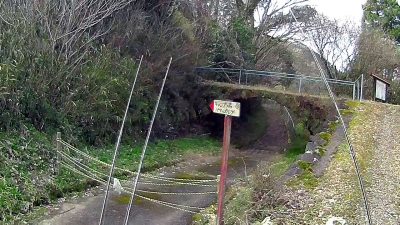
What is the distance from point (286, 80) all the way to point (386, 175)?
8.44 metres

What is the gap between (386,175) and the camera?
732 centimetres

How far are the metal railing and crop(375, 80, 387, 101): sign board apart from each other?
17.9 inches

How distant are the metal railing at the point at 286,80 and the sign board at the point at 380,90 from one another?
17.9 inches

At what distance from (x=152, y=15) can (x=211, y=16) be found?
13.1 ft

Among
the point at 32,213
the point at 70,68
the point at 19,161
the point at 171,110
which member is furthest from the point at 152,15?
the point at 32,213

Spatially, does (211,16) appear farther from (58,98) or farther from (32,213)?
(32,213)

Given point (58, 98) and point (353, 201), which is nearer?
point (353, 201)

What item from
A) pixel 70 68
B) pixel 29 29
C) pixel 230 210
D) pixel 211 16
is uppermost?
pixel 211 16

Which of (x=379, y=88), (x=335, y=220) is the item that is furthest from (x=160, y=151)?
(x=335, y=220)

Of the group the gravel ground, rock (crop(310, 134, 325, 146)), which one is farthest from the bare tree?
the gravel ground

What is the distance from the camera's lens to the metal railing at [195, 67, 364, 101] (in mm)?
14009

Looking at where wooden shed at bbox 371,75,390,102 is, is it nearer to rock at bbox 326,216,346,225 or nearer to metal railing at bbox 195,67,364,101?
metal railing at bbox 195,67,364,101

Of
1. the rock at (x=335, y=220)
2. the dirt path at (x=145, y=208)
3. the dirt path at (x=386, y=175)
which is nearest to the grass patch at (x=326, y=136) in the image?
the dirt path at (x=386, y=175)

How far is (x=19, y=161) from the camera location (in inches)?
304
